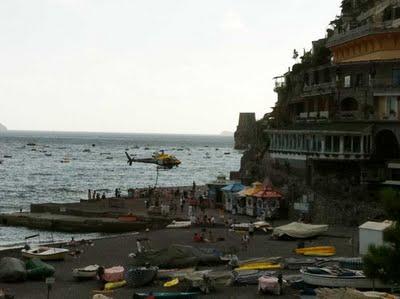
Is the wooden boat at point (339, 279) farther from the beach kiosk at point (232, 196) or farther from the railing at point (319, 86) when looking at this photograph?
the railing at point (319, 86)

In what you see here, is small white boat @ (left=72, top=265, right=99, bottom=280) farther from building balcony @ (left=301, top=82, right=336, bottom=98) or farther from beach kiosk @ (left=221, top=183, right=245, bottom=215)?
building balcony @ (left=301, top=82, right=336, bottom=98)

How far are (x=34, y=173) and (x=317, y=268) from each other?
11572 cm

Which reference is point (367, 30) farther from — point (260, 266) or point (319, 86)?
point (260, 266)

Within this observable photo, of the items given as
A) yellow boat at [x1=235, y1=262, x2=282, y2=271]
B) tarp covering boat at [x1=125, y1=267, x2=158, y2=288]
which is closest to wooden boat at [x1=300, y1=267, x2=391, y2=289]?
yellow boat at [x1=235, y1=262, x2=282, y2=271]

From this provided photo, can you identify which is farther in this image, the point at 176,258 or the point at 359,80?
the point at 359,80

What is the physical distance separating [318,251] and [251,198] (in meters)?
17.6

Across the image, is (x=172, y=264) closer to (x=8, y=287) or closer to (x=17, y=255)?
(x=8, y=287)

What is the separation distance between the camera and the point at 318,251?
124 feet

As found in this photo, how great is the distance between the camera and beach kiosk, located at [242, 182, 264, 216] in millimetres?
53781

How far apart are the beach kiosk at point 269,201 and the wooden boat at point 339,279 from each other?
23.2 m

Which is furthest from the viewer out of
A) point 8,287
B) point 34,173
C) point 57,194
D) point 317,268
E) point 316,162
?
point 34,173

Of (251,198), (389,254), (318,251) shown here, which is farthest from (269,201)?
(389,254)

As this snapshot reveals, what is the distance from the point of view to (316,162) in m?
54.5

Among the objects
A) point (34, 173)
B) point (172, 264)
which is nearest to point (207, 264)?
point (172, 264)
